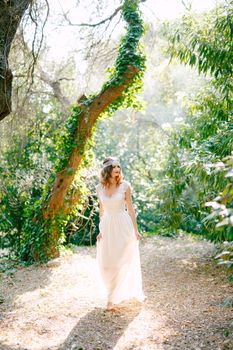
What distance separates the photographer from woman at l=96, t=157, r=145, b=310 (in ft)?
16.2

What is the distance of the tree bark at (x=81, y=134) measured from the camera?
709 centimetres

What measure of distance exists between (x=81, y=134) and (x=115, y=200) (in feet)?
8.73

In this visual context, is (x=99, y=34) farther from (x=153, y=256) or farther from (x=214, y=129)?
(x=153, y=256)

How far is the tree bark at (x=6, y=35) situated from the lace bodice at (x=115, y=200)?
161 centimetres

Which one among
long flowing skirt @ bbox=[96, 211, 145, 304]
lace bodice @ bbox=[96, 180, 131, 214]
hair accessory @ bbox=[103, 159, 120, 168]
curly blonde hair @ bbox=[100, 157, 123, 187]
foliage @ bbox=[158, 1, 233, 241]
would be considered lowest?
long flowing skirt @ bbox=[96, 211, 145, 304]

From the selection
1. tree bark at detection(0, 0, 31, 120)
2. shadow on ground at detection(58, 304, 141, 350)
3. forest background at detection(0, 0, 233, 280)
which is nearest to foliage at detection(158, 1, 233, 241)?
forest background at detection(0, 0, 233, 280)

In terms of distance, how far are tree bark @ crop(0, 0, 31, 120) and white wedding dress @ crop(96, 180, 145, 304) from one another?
1619 millimetres

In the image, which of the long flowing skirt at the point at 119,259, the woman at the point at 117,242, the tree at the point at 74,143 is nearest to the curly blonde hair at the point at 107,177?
the woman at the point at 117,242

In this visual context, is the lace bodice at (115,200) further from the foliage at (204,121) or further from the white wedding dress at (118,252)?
the foliage at (204,121)

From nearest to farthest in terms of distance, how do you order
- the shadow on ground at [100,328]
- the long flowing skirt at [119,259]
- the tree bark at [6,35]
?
the shadow on ground at [100,328] → the tree bark at [6,35] → the long flowing skirt at [119,259]

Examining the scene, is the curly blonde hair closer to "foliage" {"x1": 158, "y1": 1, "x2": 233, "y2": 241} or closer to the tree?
"foliage" {"x1": 158, "y1": 1, "x2": 233, "y2": 241}

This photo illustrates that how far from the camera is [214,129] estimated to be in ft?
21.3

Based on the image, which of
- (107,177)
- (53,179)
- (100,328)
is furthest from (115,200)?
(53,179)

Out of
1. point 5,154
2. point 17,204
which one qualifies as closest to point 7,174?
point 17,204
